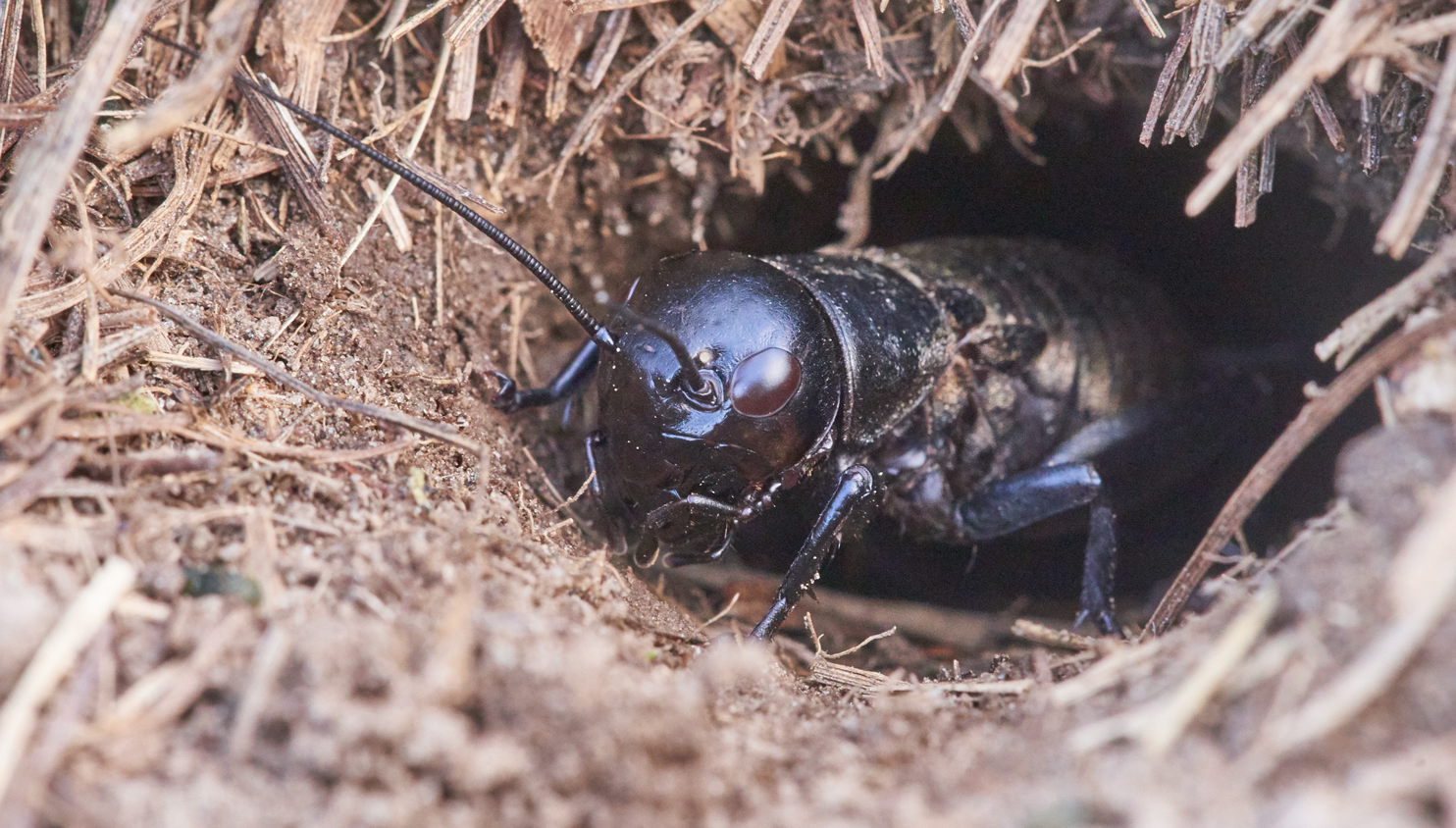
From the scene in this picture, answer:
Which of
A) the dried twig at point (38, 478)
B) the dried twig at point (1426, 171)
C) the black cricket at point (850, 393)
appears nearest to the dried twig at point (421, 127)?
the black cricket at point (850, 393)

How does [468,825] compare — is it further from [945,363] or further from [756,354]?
[945,363]

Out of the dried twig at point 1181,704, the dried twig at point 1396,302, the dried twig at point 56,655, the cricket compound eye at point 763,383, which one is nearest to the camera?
the dried twig at point 56,655

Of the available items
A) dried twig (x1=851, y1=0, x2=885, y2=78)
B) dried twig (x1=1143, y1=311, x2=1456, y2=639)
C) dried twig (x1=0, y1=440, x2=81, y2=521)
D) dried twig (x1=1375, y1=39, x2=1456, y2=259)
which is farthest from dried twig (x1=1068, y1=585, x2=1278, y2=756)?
dried twig (x1=851, y1=0, x2=885, y2=78)

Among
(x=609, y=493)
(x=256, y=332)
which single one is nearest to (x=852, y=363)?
(x=609, y=493)

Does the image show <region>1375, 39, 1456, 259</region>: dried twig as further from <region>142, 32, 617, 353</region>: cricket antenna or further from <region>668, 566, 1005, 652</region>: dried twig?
<region>668, 566, 1005, 652</region>: dried twig

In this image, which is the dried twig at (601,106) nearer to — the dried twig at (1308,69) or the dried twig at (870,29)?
the dried twig at (870,29)

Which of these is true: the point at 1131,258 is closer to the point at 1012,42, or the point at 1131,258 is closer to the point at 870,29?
the point at 870,29
